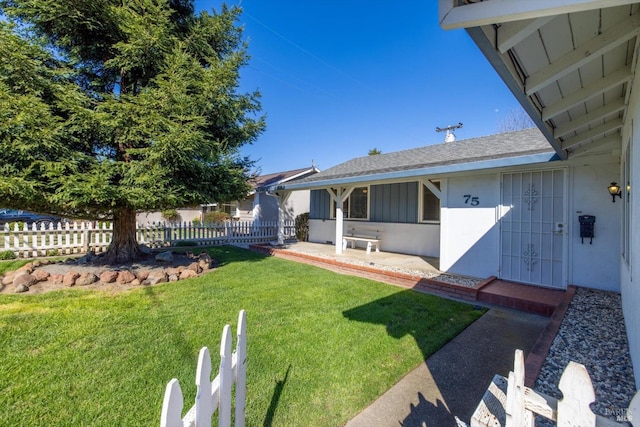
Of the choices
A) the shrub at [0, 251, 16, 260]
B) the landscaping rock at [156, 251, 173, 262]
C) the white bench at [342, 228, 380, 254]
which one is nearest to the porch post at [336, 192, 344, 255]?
the white bench at [342, 228, 380, 254]

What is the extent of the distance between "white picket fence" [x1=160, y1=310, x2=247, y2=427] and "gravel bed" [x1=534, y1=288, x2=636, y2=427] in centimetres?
211

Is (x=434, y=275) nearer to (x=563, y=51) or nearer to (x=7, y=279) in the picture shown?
(x=563, y=51)

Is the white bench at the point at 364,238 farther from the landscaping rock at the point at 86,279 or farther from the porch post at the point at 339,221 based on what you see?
the landscaping rock at the point at 86,279

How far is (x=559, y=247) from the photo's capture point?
564 cm

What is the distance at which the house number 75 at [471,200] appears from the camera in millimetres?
6625

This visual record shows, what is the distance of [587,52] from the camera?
222 cm

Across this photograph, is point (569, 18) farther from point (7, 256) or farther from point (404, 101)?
point (404, 101)

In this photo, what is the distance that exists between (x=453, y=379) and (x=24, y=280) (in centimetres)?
734

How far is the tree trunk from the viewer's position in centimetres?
730

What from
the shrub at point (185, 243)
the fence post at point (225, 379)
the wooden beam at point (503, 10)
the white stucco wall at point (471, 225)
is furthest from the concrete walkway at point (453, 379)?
the shrub at point (185, 243)

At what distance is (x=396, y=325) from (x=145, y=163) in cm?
565

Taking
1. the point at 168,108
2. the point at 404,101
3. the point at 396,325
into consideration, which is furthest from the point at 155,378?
the point at 404,101

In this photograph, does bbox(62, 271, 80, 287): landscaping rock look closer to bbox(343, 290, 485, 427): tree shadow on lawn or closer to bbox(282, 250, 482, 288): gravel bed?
bbox(343, 290, 485, 427): tree shadow on lawn

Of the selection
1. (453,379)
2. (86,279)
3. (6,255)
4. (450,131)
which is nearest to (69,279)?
(86,279)
